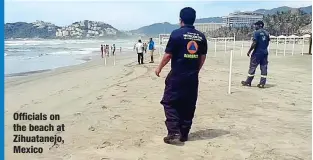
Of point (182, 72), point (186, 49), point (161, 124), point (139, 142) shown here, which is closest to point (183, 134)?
point (139, 142)

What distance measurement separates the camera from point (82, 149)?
183 inches

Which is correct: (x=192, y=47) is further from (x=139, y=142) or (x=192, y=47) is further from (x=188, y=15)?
(x=139, y=142)

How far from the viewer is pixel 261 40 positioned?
30.9ft

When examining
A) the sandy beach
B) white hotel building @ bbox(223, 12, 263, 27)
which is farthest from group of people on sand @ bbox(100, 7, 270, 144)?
white hotel building @ bbox(223, 12, 263, 27)

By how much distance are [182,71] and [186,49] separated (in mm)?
278

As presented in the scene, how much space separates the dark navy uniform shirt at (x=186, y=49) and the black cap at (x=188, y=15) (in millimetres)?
72

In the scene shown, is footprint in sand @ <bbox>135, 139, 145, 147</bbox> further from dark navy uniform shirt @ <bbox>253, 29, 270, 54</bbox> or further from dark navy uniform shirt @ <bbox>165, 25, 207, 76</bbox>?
dark navy uniform shirt @ <bbox>253, 29, 270, 54</bbox>

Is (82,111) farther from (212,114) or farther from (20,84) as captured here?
(20,84)

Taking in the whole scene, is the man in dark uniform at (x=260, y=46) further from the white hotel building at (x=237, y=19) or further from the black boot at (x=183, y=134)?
the white hotel building at (x=237, y=19)

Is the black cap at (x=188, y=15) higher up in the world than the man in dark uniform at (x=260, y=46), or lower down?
higher up

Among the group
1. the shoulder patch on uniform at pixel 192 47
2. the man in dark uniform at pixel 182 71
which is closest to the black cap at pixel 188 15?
the man in dark uniform at pixel 182 71

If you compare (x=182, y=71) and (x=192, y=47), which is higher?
(x=192, y=47)

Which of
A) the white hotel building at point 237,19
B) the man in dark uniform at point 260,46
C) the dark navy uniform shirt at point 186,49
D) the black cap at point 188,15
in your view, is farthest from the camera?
the white hotel building at point 237,19

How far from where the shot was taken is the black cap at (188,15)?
462 cm
